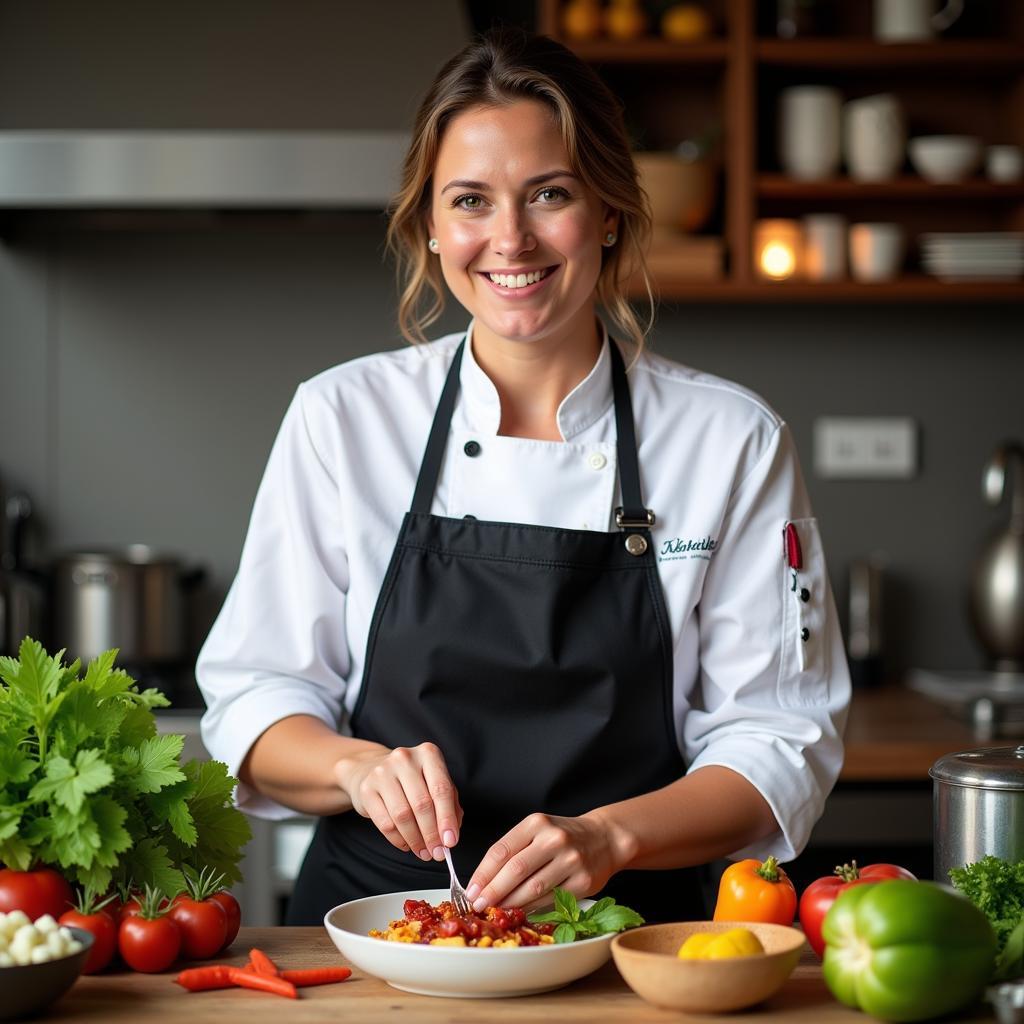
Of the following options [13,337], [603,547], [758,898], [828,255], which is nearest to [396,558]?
[603,547]

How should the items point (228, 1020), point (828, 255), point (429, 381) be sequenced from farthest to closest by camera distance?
point (828, 255)
point (429, 381)
point (228, 1020)

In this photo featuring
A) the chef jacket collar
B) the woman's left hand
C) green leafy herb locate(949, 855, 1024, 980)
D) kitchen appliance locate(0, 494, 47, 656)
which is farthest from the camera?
kitchen appliance locate(0, 494, 47, 656)

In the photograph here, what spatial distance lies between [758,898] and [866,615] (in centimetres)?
194

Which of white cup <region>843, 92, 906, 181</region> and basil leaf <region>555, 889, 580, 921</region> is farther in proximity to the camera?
white cup <region>843, 92, 906, 181</region>

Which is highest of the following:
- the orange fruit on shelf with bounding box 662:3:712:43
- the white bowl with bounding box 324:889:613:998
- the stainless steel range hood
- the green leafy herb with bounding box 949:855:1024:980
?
the orange fruit on shelf with bounding box 662:3:712:43

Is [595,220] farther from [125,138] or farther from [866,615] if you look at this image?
[866,615]

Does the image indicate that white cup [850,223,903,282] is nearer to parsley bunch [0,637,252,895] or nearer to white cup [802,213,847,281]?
white cup [802,213,847,281]

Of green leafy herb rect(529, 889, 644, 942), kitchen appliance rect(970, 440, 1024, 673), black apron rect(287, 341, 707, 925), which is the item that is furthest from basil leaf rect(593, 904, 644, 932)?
kitchen appliance rect(970, 440, 1024, 673)

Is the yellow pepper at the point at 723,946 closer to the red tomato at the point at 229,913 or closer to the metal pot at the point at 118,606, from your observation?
the red tomato at the point at 229,913

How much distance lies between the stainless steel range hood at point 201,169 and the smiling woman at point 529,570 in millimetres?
905

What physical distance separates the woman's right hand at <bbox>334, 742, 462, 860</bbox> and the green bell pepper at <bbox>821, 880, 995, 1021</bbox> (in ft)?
1.25

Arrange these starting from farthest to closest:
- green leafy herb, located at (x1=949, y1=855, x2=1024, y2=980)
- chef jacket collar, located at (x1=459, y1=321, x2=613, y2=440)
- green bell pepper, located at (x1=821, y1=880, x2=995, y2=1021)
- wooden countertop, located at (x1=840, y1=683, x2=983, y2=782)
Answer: wooden countertop, located at (x1=840, y1=683, x2=983, y2=782) < chef jacket collar, located at (x1=459, y1=321, x2=613, y2=440) < green leafy herb, located at (x1=949, y1=855, x2=1024, y2=980) < green bell pepper, located at (x1=821, y1=880, x2=995, y2=1021)

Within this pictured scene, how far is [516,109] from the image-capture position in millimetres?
1552

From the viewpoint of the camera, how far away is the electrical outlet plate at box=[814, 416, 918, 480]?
3154 millimetres
